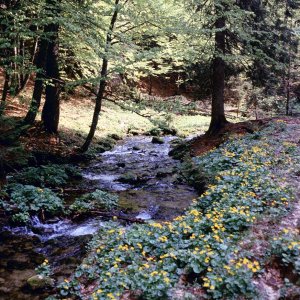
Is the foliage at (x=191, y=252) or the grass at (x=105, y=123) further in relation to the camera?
the grass at (x=105, y=123)

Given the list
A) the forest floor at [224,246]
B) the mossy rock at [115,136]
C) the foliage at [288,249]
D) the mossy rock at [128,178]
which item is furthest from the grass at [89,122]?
the foliage at [288,249]

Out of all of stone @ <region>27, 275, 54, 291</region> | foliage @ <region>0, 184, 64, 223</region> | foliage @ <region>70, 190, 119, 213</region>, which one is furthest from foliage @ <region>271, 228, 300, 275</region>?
foliage @ <region>0, 184, 64, 223</region>

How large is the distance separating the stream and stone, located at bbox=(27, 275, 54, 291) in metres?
0.08

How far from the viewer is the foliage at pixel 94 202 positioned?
8553mm

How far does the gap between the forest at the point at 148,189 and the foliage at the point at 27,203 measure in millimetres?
29

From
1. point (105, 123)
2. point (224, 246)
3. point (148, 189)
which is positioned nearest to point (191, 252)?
point (224, 246)

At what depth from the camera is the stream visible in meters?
5.95

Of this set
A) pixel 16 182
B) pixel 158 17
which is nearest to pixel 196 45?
pixel 158 17

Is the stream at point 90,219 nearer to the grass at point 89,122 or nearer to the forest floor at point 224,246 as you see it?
the forest floor at point 224,246

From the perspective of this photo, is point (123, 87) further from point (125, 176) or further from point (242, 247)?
point (242, 247)

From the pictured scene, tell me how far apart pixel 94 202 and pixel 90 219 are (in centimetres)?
75

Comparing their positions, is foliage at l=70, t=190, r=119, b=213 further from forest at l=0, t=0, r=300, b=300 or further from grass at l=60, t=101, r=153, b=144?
grass at l=60, t=101, r=153, b=144

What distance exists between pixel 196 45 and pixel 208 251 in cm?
1198

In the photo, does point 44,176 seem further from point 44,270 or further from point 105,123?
point 105,123
